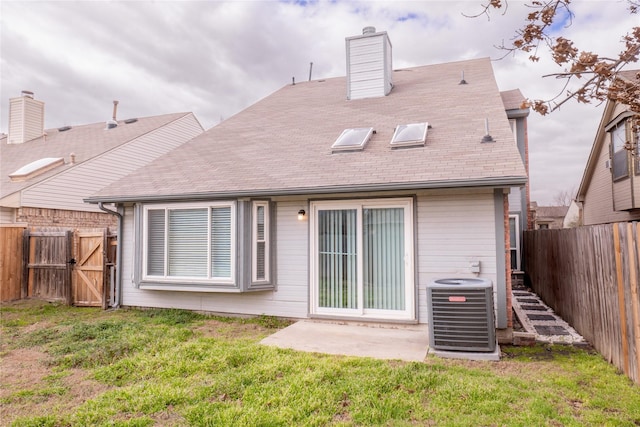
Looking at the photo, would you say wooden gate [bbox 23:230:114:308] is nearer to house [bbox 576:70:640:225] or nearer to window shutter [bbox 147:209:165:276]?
window shutter [bbox 147:209:165:276]

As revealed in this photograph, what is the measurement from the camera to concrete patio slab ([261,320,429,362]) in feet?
16.7

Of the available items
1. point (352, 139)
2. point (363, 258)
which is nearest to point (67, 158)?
point (352, 139)

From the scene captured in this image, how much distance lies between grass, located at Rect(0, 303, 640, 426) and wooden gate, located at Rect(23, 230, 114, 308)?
305cm

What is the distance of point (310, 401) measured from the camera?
11.8 feet

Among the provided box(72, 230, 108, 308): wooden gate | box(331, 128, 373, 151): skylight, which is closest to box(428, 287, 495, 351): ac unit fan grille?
box(331, 128, 373, 151): skylight

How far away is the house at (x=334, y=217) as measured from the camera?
5.98 metres

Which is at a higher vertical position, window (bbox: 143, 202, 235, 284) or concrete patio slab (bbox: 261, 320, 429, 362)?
window (bbox: 143, 202, 235, 284)

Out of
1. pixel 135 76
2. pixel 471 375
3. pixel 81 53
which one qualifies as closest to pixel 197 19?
pixel 81 53

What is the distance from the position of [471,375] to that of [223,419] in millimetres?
2625

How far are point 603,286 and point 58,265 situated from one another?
10500 mm

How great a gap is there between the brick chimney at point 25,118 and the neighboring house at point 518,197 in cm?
1986

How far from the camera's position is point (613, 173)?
1380cm

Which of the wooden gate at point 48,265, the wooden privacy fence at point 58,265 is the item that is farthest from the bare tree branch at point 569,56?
the wooden gate at point 48,265

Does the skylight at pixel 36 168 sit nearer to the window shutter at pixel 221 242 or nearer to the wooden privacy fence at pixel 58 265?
the wooden privacy fence at pixel 58 265
